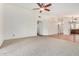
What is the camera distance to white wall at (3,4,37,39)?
7.02 m

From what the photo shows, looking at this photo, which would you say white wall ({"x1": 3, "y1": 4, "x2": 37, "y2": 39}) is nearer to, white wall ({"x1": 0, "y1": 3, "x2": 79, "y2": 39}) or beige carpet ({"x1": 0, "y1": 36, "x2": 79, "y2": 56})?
white wall ({"x1": 0, "y1": 3, "x2": 79, "y2": 39})

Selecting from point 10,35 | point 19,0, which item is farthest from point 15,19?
point 19,0

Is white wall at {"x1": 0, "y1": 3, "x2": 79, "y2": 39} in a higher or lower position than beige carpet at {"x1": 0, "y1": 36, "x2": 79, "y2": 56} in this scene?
higher

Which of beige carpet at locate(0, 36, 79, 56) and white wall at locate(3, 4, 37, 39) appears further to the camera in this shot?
white wall at locate(3, 4, 37, 39)

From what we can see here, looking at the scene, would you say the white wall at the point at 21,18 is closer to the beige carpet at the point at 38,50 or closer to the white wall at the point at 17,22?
the white wall at the point at 17,22

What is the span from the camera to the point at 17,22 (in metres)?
7.88

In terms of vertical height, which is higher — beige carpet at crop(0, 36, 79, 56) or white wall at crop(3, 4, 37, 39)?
white wall at crop(3, 4, 37, 39)

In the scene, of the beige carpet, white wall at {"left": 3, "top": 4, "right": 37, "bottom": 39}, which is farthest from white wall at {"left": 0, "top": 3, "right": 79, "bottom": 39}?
the beige carpet

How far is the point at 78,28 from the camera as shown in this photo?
11.2 m

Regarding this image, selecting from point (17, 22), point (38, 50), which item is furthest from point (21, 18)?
point (38, 50)

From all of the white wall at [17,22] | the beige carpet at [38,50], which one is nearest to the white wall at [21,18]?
the white wall at [17,22]

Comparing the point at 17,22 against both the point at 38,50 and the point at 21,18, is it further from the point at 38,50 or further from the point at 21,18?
the point at 38,50

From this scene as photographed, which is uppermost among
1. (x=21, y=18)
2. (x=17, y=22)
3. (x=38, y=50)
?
(x=21, y=18)

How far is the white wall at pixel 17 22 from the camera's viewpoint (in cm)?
702
